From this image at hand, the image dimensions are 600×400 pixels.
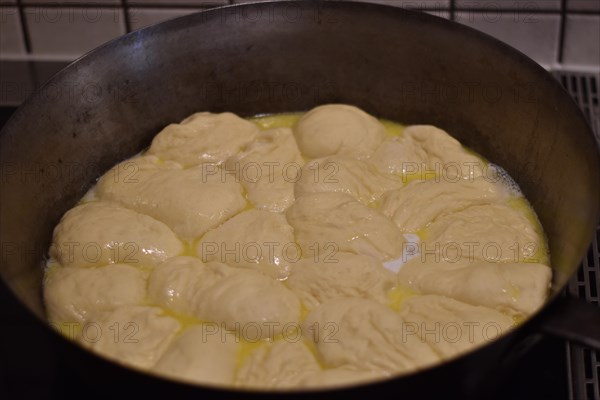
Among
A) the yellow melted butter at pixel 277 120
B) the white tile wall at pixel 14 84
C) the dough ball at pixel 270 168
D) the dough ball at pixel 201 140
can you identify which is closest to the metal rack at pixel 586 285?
the dough ball at pixel 270 168

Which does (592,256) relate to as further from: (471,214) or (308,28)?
(308,28)

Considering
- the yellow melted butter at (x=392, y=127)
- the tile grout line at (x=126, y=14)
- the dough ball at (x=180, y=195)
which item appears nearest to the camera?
the dough ball at (x=180, y=195)

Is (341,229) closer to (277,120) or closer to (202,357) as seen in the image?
(202,357)

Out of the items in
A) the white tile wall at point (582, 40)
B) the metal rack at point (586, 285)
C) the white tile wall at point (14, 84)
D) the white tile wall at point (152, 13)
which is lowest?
the metal rack at point (586, 285)

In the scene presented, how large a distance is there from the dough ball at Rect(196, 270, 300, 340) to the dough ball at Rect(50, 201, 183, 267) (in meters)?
0.21

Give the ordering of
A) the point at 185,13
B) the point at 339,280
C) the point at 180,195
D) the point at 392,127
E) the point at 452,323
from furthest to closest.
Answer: the point at 185,13 < the point at 392,127 < the point at 180,195 < the point at 339,280 < the point at 452,323

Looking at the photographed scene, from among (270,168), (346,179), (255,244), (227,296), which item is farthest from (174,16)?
(227,296)

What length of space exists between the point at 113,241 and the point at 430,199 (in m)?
0.74

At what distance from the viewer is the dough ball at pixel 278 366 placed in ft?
4.14

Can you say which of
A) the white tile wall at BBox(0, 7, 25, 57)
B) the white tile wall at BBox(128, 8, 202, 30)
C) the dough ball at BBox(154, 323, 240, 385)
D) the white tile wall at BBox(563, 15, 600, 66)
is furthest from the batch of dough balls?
the white tile wall at BBox(0, 7, 25, 57)

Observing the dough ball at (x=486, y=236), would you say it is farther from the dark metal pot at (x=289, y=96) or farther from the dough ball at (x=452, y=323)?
the dough ball at (x=452, y=323)

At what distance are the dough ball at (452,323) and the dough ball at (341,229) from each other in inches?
6.9

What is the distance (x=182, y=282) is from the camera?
58.4 inches

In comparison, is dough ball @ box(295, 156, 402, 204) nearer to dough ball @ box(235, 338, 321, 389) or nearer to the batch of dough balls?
the batch of dough balls
